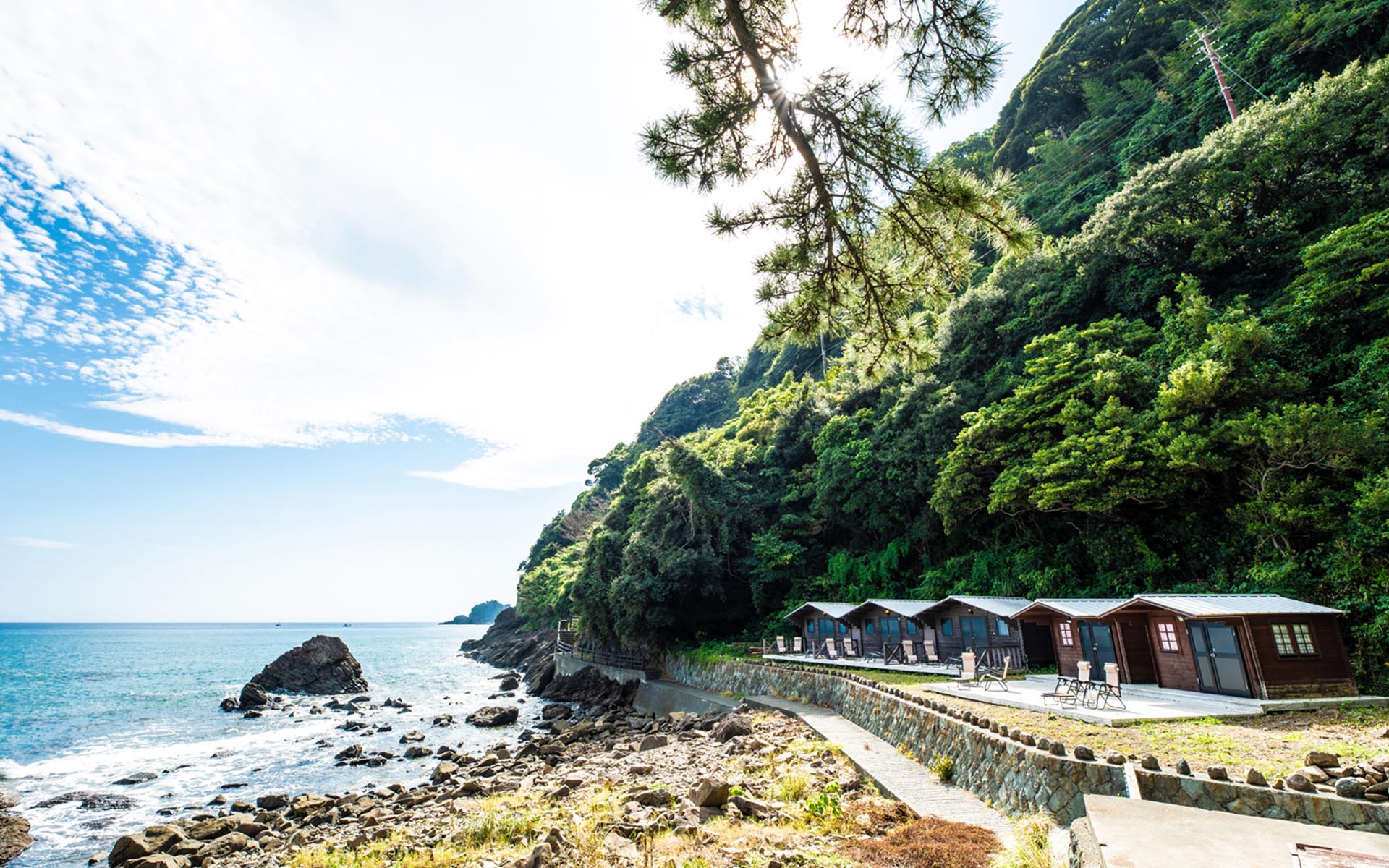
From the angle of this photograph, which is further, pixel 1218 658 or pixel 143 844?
pixel 1218 658

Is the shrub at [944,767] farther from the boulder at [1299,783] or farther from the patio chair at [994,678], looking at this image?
the patio chair at [994,678]

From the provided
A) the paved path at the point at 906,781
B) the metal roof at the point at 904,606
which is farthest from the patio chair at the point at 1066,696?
the metal roof at the point at 904,606

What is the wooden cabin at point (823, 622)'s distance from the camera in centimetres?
2180

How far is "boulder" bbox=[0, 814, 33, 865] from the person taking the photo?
39.3 feet

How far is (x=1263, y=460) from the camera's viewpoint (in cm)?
1398

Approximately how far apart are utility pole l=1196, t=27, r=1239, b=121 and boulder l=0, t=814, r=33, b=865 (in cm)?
4431

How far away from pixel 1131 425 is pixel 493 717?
26.9 meters

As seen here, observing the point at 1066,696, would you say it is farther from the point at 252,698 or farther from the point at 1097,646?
the point at 252,698

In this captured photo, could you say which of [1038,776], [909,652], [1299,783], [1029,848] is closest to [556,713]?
[909,652]

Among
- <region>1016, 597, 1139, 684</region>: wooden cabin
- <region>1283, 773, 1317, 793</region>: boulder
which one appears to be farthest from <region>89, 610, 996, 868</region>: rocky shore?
<region>1016, 597, 1139, 684</region>: wooden cabin

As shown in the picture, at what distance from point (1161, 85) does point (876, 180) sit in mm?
41899

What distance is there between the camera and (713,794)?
7.86m

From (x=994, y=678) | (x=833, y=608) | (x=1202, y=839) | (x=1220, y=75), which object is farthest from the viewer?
(x=1220, y=75)

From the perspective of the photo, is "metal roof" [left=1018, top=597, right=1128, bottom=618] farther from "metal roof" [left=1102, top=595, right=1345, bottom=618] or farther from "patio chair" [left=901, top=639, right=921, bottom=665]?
"patio chair" [left=901, top=639, right=921, bottom=665]
